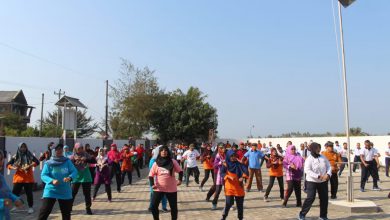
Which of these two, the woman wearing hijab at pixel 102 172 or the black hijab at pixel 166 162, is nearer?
the black hijab at pixel 166 162

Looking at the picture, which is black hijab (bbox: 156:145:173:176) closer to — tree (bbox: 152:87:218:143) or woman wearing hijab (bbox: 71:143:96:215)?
woman wearing hijab (bbox: 71:143:96:215)

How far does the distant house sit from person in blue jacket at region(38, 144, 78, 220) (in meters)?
52.6

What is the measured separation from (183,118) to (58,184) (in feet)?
127

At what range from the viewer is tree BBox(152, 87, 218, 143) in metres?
45.1

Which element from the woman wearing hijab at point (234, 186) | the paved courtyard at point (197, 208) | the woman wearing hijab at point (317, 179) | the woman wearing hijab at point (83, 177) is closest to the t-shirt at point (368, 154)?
the paved courtyard at point (197, 208)

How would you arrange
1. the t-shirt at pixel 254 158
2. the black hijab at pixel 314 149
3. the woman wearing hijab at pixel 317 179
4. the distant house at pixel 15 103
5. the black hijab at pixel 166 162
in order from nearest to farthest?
the black hijab at pixel 166 162 → the woman wearing hijab at pixel 317 179 → the black hijab at pixel 314 149 → the t-shirt at pixel 254 158 → the distant house at pixel 15 103

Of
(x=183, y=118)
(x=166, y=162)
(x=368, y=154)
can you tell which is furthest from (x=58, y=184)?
(x=183, y=118)

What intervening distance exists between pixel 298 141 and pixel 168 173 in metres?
33.4

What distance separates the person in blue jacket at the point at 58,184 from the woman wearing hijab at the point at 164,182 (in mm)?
1496

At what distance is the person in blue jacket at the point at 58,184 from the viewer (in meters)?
7.45

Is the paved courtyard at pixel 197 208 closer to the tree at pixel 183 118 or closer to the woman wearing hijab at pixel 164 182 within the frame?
the woman wearing hijab at pixel 164 182

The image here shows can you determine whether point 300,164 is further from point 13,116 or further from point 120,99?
point 13,116

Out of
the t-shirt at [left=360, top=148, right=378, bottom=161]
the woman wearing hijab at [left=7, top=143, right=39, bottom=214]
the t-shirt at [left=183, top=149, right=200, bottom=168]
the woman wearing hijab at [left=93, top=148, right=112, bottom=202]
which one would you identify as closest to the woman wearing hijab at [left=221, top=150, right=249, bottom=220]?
the woman wearing hijab at [left=93, top=148, right=112, bottom=202]

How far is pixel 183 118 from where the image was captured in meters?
46.1
